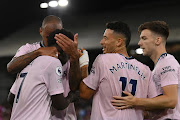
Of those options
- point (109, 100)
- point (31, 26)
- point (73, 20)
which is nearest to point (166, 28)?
point (109, 100)

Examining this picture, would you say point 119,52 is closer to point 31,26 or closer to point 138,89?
point 138,89

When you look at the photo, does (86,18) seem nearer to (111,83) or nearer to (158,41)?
(158,41)

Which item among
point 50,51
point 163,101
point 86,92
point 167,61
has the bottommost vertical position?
point 163,101

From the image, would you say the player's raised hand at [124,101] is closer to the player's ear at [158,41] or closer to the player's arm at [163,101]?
the player's arm at [163,101]

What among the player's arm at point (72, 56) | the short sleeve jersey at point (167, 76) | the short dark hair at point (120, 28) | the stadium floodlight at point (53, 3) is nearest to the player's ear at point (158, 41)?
the short sleeve jersey at point (167, 76)

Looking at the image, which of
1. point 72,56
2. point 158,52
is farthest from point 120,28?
point 72,56

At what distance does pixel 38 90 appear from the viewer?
2.15 metres

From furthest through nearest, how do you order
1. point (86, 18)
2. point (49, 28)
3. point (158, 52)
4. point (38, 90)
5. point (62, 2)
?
point (86, 18)
point (62, 2)
point (49, 28)
point (158, 52)
point (38, 90)

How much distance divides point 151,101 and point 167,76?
296 millimetres

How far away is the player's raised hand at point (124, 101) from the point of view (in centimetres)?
237

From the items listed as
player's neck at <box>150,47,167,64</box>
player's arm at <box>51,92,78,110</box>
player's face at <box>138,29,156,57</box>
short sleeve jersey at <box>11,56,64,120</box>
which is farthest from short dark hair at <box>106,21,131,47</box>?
player's arm at <box>51,92,78,110</box>

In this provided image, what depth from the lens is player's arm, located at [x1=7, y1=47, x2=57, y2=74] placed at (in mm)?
2350

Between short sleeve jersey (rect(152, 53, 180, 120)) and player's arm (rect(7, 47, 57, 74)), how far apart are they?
105 centimetres

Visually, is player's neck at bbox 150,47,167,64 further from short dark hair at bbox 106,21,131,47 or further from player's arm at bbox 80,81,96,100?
player's arm at bbox 80,81,96,100
